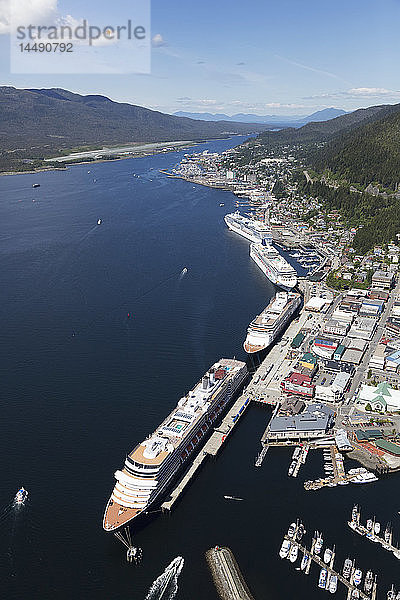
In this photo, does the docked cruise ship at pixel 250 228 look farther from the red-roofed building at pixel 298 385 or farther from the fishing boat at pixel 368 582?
the fishing boat at pixel 368 582

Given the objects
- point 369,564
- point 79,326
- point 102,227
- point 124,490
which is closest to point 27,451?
point 124,490

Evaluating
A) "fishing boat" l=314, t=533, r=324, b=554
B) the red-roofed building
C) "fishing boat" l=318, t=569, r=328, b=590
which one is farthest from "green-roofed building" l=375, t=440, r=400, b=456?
"fishing boat" l=318, t=569, r=328, b=590

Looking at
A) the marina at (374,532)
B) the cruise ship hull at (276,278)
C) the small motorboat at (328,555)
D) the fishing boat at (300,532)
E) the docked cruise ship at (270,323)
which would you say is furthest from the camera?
the cruise ship hull at (276,278)

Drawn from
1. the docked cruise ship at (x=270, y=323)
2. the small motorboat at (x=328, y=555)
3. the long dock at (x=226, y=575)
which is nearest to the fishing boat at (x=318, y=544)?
the small motorboat at (x=328, y=555)

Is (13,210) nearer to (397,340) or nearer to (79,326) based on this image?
(79,326)

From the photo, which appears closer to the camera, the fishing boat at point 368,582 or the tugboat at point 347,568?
the fishing boat at point 368,582
